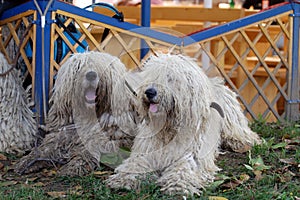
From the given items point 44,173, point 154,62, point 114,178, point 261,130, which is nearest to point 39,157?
point 44,173

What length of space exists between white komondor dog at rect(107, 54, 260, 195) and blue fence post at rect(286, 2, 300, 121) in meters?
2.19

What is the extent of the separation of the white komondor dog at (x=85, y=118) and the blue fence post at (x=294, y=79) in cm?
224

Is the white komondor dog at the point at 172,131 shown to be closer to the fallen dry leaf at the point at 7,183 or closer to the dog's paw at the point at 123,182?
the dog's paw at the point at 123,182

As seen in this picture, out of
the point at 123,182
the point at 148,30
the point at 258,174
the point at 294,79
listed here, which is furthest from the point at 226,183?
the point at 294,79

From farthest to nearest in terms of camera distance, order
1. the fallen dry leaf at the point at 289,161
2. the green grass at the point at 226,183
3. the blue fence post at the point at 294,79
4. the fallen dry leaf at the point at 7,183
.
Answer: the blue fence post at the point at 294,79 < the fallen dry leaf at the point at 289,161 < the fallen dry leaf at the point at 7,183 < the green grass at the point at 226,183

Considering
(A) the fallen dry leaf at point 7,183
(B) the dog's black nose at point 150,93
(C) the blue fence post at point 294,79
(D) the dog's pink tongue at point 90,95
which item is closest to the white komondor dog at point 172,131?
(B) the dog's black nose at point 150,93

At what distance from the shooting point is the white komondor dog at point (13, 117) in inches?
184

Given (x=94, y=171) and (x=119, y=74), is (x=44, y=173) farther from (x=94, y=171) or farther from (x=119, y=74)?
(x=119, y=74)

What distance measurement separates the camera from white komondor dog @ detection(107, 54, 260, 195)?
363cm

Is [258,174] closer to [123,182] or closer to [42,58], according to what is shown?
[123,182]

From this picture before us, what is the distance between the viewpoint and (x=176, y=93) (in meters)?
3.66

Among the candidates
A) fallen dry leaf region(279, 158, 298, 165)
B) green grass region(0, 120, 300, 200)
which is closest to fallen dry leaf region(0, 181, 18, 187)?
green grass region(0, 120, 300, 200)

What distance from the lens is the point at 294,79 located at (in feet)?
19.7

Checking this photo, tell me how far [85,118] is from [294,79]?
2521 millimetres
